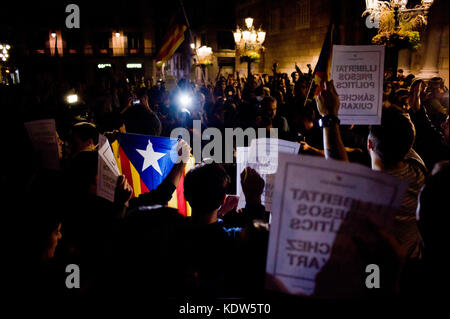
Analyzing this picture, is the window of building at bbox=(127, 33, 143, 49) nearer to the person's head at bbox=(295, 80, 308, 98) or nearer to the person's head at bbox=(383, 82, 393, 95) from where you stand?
the person's head at bbox=(295, 80, 308, 98)

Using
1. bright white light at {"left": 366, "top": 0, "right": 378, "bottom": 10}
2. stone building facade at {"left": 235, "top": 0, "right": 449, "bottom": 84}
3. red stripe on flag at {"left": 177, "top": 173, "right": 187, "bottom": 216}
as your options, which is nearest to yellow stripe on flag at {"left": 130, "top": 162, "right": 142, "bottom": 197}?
red stripe on flag at {"left": 177, "top": 173, "right": 187, "bottom": 216}

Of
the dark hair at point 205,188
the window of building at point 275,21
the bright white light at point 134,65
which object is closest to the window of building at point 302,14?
the window of building at point 275,21

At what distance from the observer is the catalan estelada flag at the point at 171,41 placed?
19.1 ft

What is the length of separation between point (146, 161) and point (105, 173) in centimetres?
139

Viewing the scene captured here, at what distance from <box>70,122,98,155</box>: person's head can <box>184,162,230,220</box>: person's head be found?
1699 millimetres

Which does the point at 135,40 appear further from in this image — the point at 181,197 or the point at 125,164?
the point at 181,197

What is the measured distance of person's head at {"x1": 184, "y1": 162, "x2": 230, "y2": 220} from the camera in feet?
6.55

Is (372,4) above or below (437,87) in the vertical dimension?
above

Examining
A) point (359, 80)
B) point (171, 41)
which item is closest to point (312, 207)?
point (359, 80)

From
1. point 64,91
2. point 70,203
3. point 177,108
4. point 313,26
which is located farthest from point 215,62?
point 70,203

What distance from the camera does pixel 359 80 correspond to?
316cm

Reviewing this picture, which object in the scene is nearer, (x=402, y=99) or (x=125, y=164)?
(x=125, y=164)

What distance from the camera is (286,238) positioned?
4.99ft
